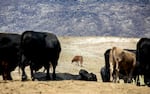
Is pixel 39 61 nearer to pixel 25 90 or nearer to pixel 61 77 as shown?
pixel 61 77

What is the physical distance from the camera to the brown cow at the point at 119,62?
2269 cm

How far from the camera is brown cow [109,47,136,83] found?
22688mm

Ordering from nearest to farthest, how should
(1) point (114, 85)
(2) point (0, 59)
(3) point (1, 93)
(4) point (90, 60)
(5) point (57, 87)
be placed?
(3) point (1, 93)
(5) point (57, 87)
(1) point (114, 85)
(2) point (0, 59)
(4) point (90, 60)

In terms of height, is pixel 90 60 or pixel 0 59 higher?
pixel 0 59

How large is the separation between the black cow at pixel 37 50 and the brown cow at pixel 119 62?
9.33 ft

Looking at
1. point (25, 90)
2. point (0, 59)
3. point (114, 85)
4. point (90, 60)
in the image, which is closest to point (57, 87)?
point (25, 90)

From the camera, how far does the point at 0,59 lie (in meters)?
20.1

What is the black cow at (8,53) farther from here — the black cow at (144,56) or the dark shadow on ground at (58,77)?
the black cow at (144,56)

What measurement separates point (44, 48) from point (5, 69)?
6.79 ft

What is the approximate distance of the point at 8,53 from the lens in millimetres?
20422

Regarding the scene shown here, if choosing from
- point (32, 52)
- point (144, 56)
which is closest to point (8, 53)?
point (32, 52)

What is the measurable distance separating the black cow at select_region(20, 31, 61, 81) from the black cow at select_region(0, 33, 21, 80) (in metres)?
0.36

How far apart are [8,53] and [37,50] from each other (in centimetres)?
136

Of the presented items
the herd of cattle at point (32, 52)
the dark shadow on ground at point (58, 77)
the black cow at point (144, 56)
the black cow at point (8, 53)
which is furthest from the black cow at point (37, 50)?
the black cow at point (144, 56)
